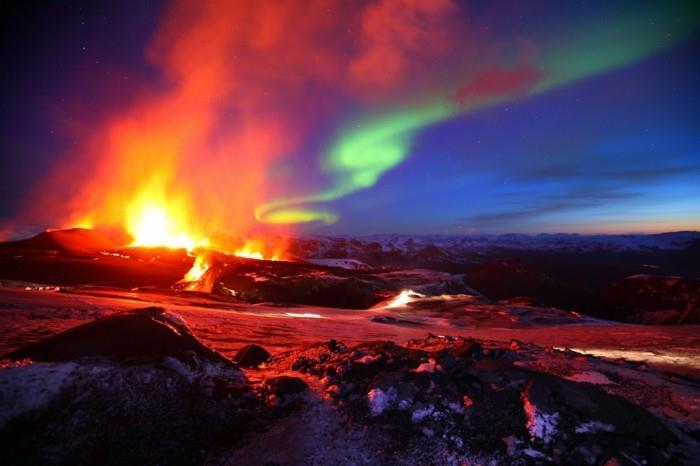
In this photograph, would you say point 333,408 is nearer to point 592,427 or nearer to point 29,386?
point 592,427

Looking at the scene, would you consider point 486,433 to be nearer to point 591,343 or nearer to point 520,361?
point 520,361

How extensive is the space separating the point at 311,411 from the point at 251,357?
9.82 feet

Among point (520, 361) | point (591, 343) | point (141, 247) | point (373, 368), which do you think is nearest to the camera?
point (373, 368)

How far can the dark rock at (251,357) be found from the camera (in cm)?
772

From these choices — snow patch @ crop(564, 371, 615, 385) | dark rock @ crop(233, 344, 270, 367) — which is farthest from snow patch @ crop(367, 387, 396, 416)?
snow patch @ crop(564, 371, 615, 385)

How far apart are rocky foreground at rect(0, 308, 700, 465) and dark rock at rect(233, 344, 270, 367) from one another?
1120 millimetres

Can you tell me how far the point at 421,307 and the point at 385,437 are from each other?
25.4 metres

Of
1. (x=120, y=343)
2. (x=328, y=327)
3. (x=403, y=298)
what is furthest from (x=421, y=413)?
(x=403, y=298)

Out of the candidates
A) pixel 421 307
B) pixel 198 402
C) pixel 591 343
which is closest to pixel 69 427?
pixel 198 402

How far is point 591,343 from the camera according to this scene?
1536 cm

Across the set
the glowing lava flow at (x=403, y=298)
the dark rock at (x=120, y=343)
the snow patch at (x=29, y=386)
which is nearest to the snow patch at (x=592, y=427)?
the dark rock at (x=120, y=343)

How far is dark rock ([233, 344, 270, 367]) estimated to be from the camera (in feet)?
25.3

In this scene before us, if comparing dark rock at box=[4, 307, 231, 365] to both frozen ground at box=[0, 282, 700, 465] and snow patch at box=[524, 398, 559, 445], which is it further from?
snow patch at box=[524, 398, 559, 445]

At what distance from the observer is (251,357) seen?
784cm
